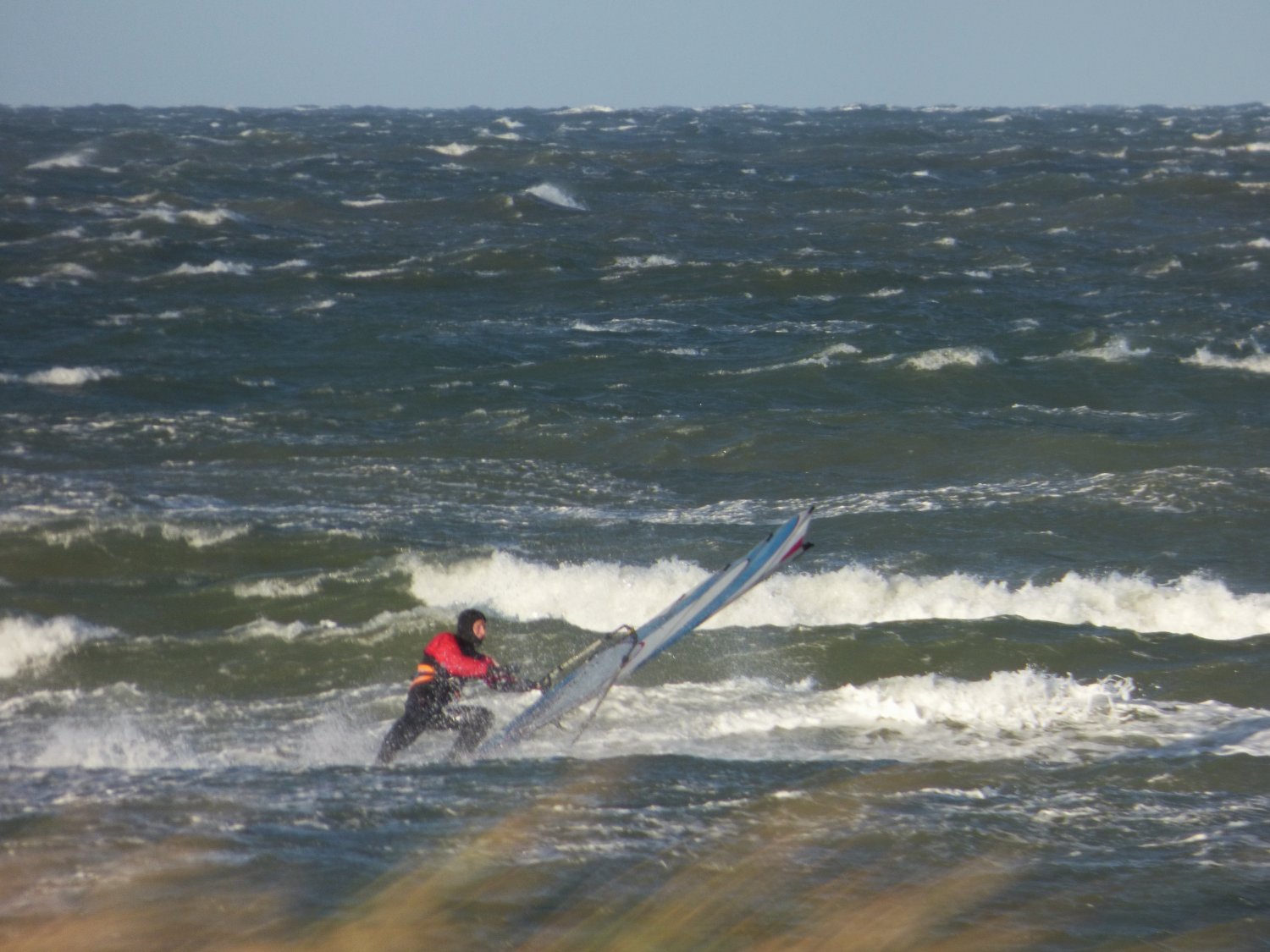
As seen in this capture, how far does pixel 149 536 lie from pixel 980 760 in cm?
878

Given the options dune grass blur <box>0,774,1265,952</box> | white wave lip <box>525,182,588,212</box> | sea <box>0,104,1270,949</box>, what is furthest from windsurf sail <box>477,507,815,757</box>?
white wave lip <box>525,182,588,212</box>

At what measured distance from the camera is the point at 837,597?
13578mm

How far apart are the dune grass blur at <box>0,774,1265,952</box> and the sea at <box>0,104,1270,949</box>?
2cm

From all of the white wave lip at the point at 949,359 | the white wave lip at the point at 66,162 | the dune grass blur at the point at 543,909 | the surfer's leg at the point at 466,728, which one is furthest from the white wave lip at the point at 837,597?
the white wave lip at the point at 66,162

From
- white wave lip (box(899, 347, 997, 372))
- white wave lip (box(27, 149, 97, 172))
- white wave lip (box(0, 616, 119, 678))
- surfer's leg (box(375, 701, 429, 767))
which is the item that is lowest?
white wave lip (box(0, 616, 119, 678))

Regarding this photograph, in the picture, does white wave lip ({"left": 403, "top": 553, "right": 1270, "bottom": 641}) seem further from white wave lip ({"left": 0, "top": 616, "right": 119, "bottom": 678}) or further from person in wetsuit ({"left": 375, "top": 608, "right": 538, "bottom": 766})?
person in wetsuit ({"left": 375, "top": 608, "right": 538, "bottom": 766})

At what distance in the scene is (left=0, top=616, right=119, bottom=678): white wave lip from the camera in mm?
11719

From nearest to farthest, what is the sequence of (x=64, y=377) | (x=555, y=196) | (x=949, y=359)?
(x=64, y=377) → (x=949, y=359) → (x=555, y=196)

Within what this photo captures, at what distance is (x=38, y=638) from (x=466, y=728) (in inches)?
190

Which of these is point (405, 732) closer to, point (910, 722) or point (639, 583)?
point (910, 722)

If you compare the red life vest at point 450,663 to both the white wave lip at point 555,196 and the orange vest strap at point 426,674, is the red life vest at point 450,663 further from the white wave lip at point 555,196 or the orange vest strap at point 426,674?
the white wave lip at point 555,196

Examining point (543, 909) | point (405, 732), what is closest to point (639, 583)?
point (405, 732)

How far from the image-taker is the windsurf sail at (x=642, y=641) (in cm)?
937

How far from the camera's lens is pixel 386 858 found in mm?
7082
